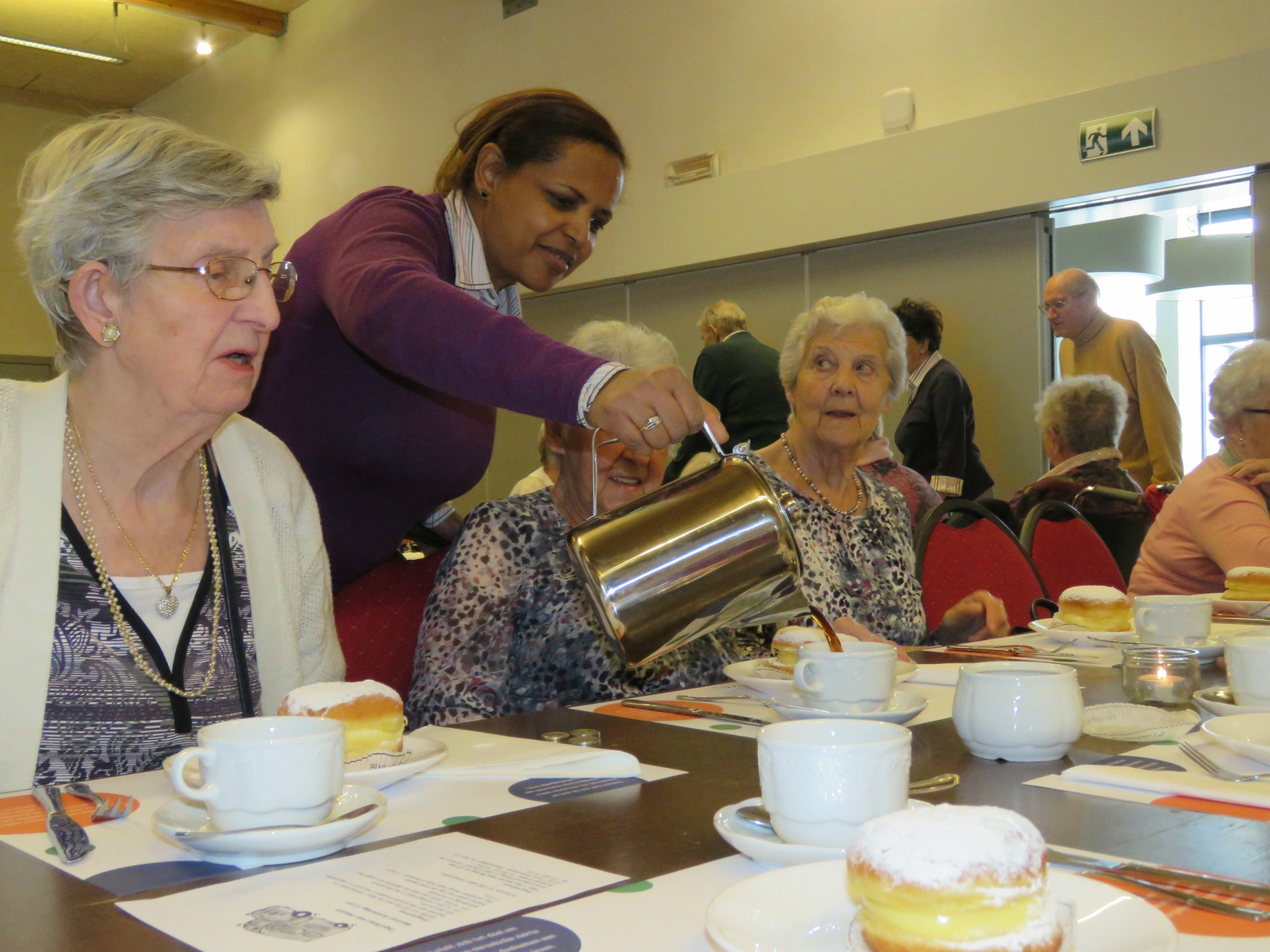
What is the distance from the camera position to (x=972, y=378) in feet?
17.0

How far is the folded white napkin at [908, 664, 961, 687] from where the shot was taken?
154 centimetres

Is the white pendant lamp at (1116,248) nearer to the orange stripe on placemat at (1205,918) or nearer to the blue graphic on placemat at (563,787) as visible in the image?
the blue graphic on placemat at (563,787)

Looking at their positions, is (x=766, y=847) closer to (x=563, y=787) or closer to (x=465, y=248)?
(x=563, y=787)

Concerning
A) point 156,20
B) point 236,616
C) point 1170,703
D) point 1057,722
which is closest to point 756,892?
point 1057,722

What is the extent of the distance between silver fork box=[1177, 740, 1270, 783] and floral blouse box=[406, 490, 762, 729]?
33.9 inches

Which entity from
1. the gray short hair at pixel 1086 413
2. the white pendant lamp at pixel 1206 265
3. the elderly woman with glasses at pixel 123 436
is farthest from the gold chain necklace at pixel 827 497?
the white pendant lamp at pixel 1206 265

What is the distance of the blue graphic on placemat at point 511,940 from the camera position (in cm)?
63

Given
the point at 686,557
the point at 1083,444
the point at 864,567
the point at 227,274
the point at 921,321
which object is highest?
the point at 921,321

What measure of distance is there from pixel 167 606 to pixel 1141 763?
1.08 metres

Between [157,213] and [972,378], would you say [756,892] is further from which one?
[972,378]

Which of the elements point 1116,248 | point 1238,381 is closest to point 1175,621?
point 1238,381

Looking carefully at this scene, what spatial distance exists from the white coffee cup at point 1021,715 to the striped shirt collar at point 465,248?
106 cm

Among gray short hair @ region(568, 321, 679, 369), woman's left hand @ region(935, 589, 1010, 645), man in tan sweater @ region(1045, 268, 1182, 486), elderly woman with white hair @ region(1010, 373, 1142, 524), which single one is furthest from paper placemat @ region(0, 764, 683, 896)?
man in tan sweater @ region(1045, 268, 1182, 486)

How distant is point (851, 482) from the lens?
253 centimetres
